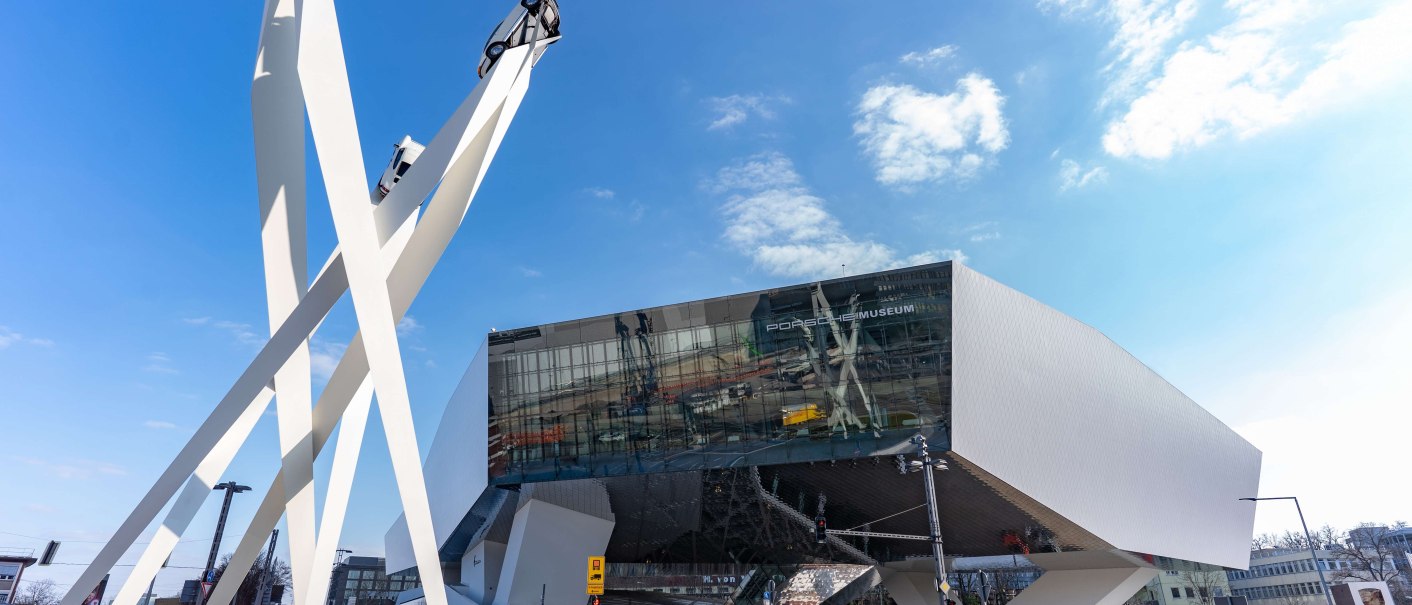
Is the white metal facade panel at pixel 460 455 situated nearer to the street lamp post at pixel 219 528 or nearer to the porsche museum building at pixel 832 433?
the porsche museum building at pixel 832 433

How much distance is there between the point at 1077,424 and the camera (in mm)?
37688

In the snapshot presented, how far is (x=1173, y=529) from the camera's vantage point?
44.1m

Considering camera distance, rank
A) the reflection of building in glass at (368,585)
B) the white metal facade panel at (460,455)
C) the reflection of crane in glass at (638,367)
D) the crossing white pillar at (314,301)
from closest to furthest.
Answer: the crossing white pillar at (314,301) → the reflection of crane in glass at (638,367) → the white metal facade panel at (460,455) → the reflection of building in glass at (368,585)

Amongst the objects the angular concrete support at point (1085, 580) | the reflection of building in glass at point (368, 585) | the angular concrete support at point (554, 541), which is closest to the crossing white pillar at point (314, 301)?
the angular concrete support at point (554, 541)

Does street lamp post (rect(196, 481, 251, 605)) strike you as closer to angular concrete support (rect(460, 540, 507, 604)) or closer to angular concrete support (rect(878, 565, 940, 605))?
angular concrete support (rect(460, 540, 507, 604))

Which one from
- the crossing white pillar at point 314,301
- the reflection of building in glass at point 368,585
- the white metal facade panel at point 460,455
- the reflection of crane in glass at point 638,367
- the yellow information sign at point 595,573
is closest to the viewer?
the crossing white pillar at point 314,301

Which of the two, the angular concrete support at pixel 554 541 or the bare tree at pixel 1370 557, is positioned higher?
the angular concrete support at pixel 554 541

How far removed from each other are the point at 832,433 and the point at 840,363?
3243 mm

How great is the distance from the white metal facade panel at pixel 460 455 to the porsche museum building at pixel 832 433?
1.42 feet

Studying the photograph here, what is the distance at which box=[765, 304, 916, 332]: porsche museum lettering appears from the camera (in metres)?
33.8

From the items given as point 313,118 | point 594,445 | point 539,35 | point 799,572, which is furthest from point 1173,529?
point 313,118

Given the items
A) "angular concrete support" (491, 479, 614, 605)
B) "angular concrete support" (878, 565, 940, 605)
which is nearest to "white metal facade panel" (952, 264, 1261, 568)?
"angular concrete support" (878, 565, 940, 605)

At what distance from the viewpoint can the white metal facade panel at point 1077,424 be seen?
33875 millimetres

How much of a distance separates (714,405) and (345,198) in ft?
87.6
